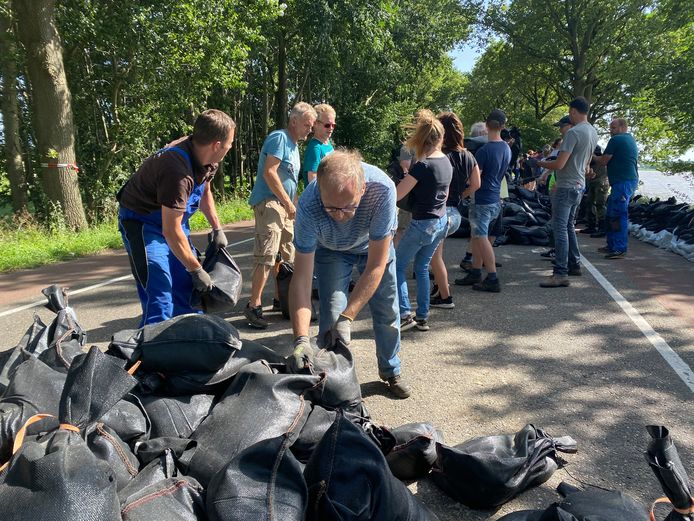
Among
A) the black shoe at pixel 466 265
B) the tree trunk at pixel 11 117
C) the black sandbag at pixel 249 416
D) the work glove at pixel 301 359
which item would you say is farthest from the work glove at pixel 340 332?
the tree trunk at pixel 11 117

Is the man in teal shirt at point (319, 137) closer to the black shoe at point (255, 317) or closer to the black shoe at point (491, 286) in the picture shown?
the black shoe at point (255, 317)

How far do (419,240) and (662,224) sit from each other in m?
7.61

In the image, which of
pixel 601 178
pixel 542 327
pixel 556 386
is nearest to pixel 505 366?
pixel 556 386

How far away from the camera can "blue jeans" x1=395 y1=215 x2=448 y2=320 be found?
4.40 meters

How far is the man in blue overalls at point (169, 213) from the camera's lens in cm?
315

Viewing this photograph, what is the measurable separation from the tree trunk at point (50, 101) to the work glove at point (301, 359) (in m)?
9.67

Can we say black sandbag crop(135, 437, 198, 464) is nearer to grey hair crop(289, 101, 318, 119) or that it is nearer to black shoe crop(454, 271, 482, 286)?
grey hair crop(289, 101, 318, 119)

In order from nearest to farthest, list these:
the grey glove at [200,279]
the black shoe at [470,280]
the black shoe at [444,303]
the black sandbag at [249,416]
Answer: the black sandbag at [249,416] → the grey glove at [200,279] → the black shoe at [444,303] → the black shoe at [470,280]

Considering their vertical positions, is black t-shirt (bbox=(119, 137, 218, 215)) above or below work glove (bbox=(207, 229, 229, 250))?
above

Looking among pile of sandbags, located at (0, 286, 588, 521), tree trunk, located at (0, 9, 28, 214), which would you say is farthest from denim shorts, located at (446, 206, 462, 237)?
tree trunk, located at (0, 9, 28, 214)

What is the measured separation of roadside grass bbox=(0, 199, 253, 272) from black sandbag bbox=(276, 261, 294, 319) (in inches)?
214

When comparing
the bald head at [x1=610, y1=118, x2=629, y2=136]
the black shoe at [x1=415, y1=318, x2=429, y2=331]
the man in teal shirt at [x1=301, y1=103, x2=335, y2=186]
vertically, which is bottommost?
the black shoe at [x1=415, y1=318, x2=429, y2=331]

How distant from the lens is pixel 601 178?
33.0 ft

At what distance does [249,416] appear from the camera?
7.15 feet
